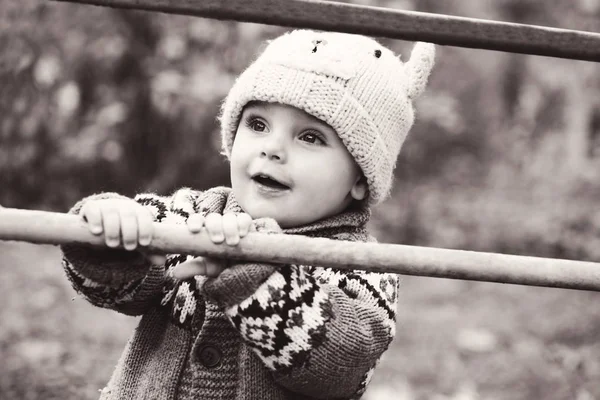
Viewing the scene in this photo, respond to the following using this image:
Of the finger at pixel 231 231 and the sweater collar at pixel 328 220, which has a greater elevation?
the finger at pixel 231 231

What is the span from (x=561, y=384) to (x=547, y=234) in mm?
1865

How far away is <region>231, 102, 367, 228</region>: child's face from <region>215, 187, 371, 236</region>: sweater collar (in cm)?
2

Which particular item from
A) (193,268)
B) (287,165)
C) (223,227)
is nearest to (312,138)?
(287,165)

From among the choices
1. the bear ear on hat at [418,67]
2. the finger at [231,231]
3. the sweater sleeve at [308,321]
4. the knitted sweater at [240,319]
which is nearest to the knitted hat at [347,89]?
the bear ear on hat at [418,67]

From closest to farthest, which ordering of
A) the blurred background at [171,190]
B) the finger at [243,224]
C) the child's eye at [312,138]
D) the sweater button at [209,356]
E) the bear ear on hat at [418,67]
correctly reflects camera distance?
the finger at [243,224] → the sweater button at [209,356] → the child's eye at [312,138] → the bear ear on hat at [418,67] → the blurred background at [171,190]

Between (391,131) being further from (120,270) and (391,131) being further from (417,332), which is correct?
(417,332)

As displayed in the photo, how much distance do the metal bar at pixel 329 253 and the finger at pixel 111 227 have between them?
0.8 inches

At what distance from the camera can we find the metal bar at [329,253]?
926 millimetres

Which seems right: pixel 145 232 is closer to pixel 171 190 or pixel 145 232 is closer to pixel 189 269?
pixel 189 269

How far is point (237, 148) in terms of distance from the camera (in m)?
1.51

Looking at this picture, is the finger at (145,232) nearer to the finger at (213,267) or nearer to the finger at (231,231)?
the finger at (231,231)

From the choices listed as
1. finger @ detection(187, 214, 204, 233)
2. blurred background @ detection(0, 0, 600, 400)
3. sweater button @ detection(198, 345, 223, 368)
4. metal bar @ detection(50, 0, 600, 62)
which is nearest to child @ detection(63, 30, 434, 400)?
sweater button @ detection(198, 345, 223, 368)

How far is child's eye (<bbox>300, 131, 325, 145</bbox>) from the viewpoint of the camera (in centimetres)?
152

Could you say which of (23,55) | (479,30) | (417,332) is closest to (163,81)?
(23,55)
